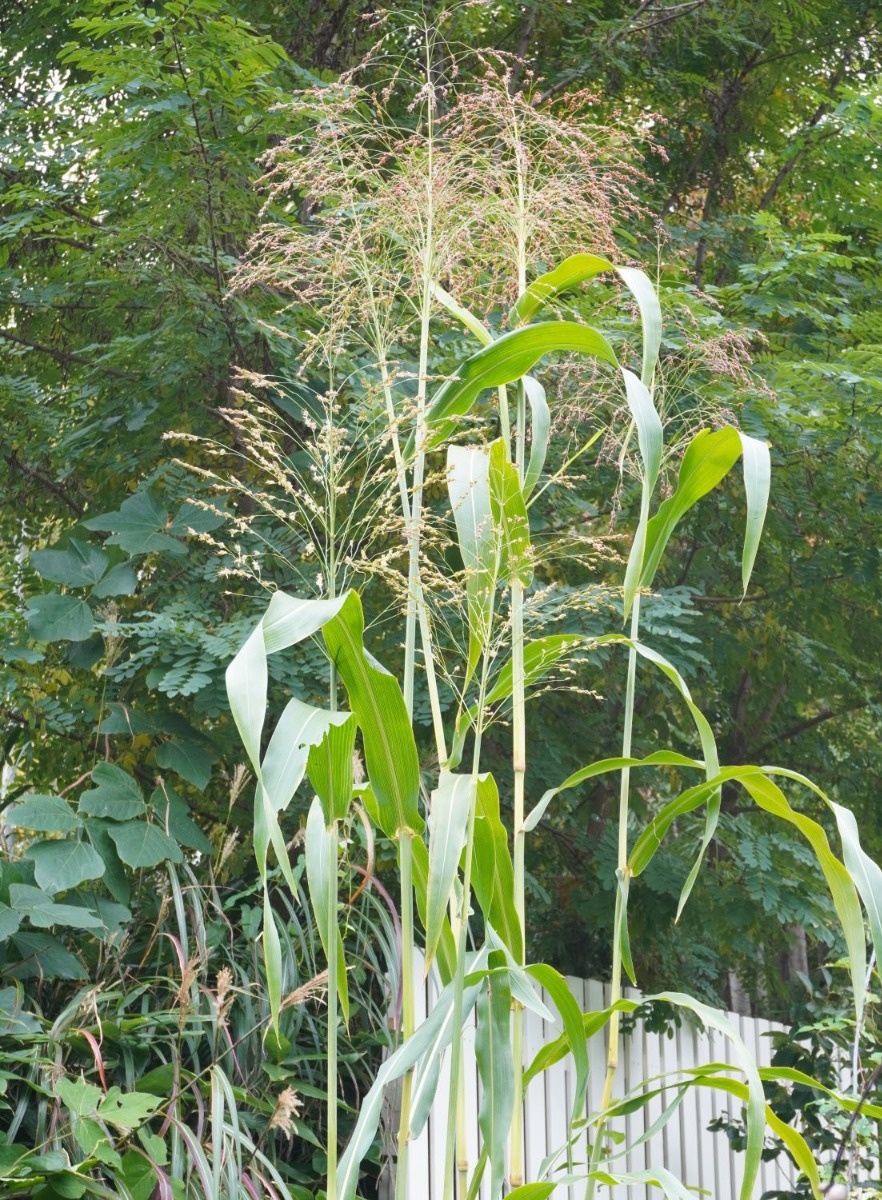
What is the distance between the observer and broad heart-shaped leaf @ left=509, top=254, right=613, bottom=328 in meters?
1.66

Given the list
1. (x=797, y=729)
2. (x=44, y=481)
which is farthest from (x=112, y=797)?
(x=797, y=729)

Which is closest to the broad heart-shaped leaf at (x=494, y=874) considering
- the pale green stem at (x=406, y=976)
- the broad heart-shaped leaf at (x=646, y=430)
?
the pale green stem at (x=406, y=976)

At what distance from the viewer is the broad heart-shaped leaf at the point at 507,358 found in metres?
1.56

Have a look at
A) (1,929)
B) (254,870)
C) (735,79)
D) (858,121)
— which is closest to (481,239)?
(1,929)

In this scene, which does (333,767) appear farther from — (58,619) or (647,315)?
(58,619)

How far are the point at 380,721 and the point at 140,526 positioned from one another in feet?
7.04

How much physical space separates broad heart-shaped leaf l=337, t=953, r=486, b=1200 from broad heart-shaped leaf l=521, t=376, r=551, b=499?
0.63 meters

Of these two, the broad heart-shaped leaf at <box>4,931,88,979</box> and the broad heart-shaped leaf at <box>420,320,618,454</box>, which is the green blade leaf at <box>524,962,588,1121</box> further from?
the broad heart-shaped leaf at <box>4,931,88,979</box>

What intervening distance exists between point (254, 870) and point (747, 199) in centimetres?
396

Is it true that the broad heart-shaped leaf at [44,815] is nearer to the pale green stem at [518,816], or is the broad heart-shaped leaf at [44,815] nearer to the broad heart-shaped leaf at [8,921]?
the broad heart-shaped leaf at [8,921]

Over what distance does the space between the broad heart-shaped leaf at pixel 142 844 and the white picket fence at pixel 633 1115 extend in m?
0.68

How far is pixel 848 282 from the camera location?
438cm

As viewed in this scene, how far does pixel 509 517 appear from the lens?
1.62m

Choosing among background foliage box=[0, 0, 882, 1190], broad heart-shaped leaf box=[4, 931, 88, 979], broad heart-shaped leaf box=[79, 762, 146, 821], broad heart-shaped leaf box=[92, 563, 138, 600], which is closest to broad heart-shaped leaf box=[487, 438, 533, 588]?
background foliage box=[0, 0, 882, 1190]
